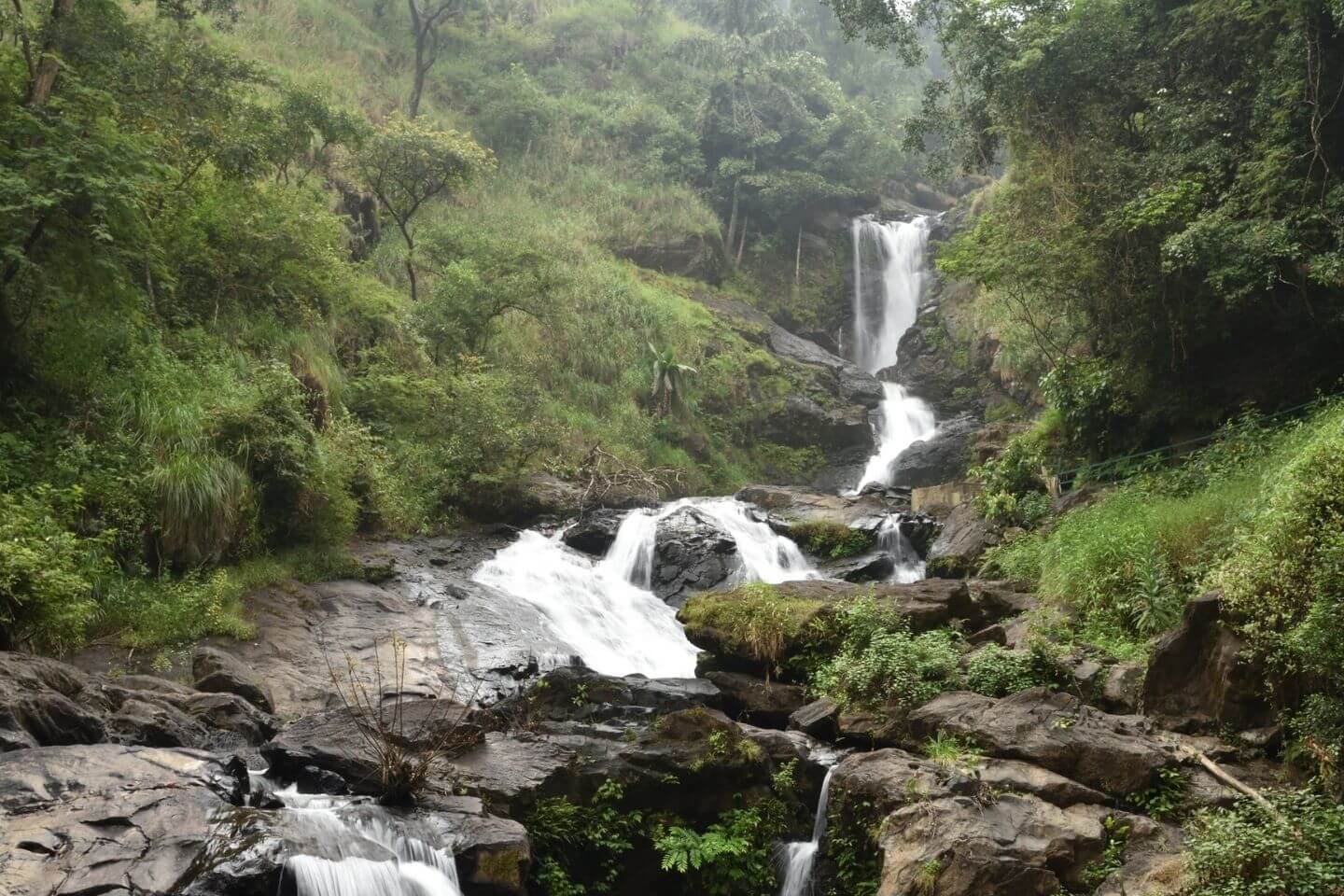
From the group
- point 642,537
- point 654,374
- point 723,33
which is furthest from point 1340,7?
point 723,33

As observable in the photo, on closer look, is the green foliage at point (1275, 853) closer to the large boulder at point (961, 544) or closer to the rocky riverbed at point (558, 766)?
the rocky riverbed at point (558, 766)

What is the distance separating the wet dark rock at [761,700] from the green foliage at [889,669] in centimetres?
35

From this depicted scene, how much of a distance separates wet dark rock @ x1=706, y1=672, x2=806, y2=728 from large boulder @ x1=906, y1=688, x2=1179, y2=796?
89.6 inches

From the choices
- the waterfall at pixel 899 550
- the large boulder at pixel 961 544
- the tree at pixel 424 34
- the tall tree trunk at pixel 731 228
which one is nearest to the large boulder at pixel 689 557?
the waterfall at pixel 899 550

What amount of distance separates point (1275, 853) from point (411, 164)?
23447 mm

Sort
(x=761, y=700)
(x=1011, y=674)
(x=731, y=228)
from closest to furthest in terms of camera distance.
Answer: (x=1011, y=674) < (x=761, y=700) < (x=731, y=228)

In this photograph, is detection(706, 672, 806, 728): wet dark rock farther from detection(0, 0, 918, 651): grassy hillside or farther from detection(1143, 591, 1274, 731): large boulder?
detection(0, 0, 918, 651): grassy hillside

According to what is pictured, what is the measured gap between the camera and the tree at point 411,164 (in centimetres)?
2348

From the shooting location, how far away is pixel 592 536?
18219 millimetres

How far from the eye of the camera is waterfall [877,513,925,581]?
1719 centimetres

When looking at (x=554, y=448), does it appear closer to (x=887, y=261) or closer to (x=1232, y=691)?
(x=1232, y=691)

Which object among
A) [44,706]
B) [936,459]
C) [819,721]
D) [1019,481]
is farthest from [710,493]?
[44,706]

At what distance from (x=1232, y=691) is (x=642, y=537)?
11.8 m

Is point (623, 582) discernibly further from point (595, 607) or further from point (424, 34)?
point (424, 34)
